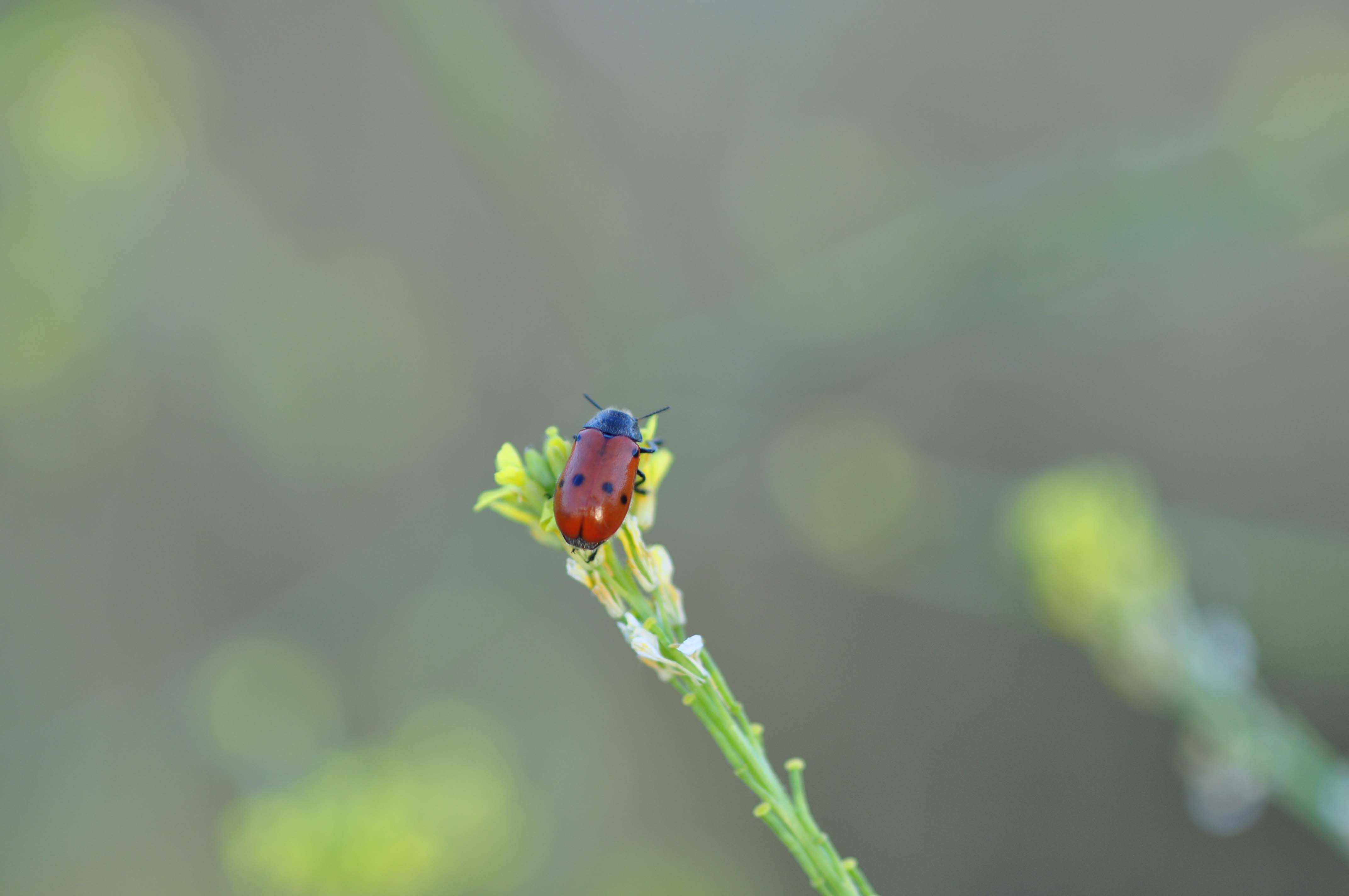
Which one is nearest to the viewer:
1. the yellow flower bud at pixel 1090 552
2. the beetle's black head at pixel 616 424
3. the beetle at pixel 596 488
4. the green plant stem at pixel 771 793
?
the green plant stem at pixel 771 793

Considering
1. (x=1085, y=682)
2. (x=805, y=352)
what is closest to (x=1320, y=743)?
(x=1085, y=682)

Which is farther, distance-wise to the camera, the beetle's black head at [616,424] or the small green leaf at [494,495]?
the beetle's black head at [616,424]

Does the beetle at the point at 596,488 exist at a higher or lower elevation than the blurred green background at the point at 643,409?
lower

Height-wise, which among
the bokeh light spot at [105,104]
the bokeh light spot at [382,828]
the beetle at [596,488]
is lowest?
the beetle at [596,488]

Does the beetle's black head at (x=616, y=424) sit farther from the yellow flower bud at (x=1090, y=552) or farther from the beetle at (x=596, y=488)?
the yellow flower bud at (x=1090, y=552)

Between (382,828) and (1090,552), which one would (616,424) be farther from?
(382,828)

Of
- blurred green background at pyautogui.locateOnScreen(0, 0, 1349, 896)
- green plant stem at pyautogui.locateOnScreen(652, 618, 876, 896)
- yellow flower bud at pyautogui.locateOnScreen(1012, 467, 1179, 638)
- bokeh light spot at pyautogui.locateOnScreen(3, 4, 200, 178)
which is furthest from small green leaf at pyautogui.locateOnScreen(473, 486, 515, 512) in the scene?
bokeh light spot at pyautogui.locateOnScreen(3, 4, 200, 178)

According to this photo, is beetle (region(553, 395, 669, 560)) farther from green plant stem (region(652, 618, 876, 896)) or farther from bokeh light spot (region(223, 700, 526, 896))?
bokeh light spot (region(223, 700, 526, 896))

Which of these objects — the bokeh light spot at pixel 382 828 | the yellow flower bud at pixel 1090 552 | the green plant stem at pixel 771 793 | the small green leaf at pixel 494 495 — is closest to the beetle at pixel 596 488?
the small green leaf at pixel 494 495
